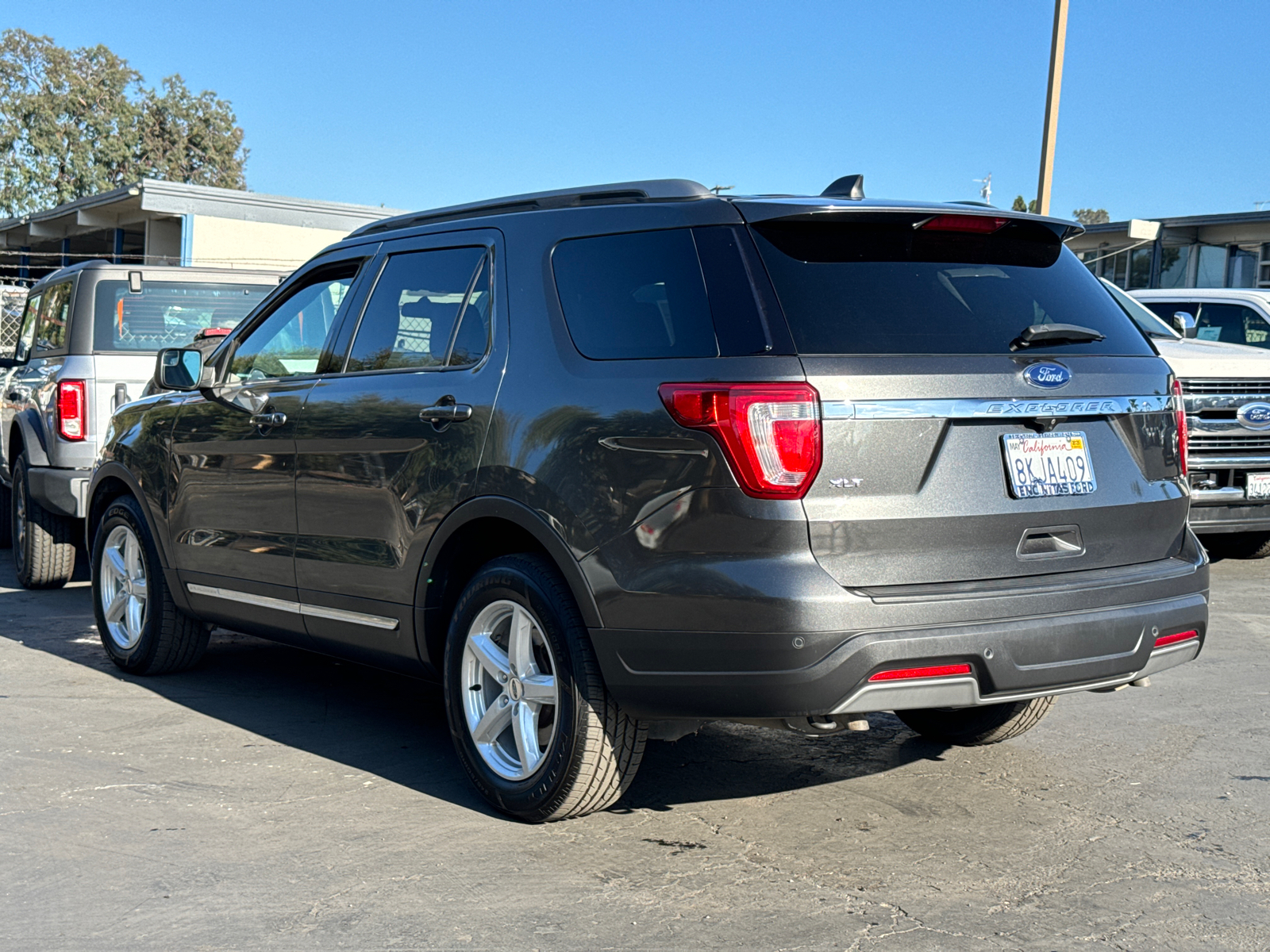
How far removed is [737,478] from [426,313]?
1693mm

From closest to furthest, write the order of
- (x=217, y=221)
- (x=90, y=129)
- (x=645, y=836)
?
1. (x=645, y=836)
2. (x=217, y=221)
3. (x=90, y=129)

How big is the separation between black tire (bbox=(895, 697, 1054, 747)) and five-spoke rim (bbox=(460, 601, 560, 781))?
1.51 meters

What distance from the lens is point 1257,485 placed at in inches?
365

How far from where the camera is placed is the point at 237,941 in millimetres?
3436

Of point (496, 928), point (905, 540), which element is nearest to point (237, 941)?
point (496, 928)

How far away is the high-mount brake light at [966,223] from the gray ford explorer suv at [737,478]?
0.5 inches

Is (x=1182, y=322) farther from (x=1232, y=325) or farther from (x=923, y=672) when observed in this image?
(x=923, y=672)

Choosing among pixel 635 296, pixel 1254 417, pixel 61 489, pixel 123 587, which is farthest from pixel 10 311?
pixel 635 296

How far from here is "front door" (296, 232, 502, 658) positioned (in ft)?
14.9

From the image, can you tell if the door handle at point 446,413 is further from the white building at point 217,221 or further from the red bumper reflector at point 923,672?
the white building at point 217,221

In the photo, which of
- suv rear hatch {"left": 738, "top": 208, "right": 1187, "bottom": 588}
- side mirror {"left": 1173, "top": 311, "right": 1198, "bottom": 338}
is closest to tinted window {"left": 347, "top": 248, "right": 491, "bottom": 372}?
suv rear hatch {"left": 738, "top": 208, "right": 1187, "bottom": 588}

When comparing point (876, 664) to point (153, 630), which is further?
point (153, 630)

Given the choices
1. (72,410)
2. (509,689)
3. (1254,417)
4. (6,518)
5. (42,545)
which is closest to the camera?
(509,689)

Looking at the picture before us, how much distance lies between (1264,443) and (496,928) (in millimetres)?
7590
